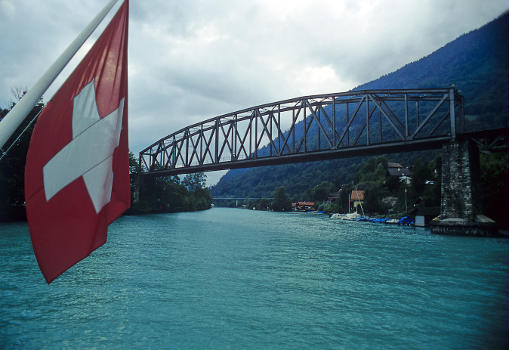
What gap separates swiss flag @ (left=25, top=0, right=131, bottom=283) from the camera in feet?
13.2

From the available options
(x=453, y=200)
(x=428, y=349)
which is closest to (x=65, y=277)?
(x=428, y=349)

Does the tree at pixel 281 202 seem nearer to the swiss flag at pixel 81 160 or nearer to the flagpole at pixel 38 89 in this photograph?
the swiss flag at pixel 81 160

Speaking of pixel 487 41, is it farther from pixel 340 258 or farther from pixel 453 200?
pixel 453 200

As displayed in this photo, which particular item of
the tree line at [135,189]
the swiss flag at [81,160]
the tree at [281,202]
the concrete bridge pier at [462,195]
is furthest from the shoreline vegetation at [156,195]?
the swiss flag at [81,160]

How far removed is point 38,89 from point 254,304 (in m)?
7.90

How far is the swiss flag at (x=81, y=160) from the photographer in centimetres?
402

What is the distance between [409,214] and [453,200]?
2270 centimetres

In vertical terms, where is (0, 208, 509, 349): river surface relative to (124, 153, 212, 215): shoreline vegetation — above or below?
below

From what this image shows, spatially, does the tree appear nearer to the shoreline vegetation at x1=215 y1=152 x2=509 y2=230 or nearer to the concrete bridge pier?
the shoreline vegetation at x1=215 y1=152 x2=509 y2=230

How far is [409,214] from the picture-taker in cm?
5516

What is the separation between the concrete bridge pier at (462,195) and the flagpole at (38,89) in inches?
1421

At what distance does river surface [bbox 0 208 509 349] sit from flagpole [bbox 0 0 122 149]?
196 inches

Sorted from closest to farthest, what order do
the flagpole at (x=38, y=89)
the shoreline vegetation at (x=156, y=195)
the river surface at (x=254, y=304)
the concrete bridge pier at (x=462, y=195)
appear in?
1. the flagpole at (x=38, y=89)
2. the river surface at (x=254, y=304)
3. the concrete bridge pier at (x=462, y=195)
4. the shoreline vegetation at (x=156, y=195)

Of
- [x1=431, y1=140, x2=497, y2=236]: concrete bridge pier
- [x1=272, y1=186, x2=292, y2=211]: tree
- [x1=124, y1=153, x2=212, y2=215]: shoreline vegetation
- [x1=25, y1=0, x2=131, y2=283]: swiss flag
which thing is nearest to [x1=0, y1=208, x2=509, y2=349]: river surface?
[x1=25, y1=0, x2=131, y2=283]: swiss flag
